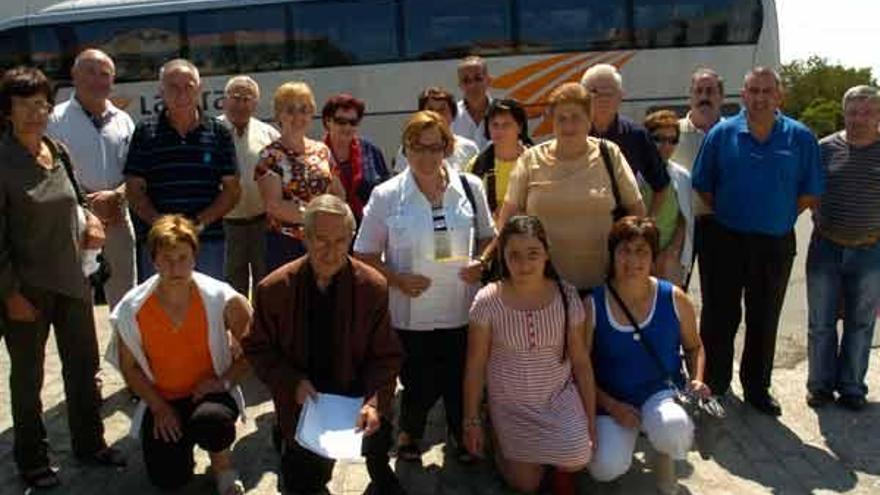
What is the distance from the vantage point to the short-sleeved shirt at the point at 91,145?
4836mm

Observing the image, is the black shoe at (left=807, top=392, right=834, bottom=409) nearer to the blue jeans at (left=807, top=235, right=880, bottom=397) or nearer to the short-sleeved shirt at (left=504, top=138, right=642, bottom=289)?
the blue jeans at (left=807, top=235, right=880, bottom=397)

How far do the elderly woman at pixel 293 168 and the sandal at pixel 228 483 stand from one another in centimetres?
152

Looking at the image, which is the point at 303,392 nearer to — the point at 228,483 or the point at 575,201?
the point at 228,483

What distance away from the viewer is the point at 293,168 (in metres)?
4.56

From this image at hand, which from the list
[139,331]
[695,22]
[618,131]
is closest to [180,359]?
[139,331]

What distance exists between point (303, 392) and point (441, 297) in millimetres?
834

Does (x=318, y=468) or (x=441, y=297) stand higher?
(x=441, y=297)

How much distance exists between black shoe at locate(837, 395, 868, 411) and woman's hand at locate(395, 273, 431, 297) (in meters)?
2.69

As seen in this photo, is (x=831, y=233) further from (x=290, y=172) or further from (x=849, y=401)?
(x=290, y=172)

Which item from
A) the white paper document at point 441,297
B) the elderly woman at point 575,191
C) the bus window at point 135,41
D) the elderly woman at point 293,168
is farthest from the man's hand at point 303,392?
the bus window at point 135,41

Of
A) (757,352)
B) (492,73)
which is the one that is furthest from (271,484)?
(492,73)

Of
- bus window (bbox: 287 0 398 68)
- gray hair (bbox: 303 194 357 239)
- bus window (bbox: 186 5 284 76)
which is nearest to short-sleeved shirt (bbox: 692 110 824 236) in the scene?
gray hair (bbox: 303 194 357 239)

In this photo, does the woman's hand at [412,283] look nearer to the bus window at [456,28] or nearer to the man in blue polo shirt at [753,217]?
the man in blue polo shirt at [753,217]

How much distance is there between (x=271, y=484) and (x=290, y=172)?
1724 mm
